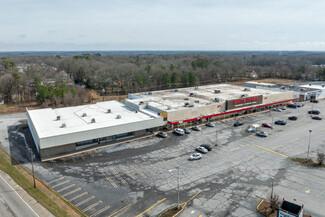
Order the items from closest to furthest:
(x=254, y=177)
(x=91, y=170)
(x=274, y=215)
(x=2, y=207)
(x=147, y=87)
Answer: (x=274, y=215) → (x=2, y=207) → (x=254, y=177) → (x=91, y=170) → (x=147, y=87)

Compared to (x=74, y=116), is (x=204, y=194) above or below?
below

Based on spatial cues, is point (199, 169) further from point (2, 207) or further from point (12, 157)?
point (12, 157)

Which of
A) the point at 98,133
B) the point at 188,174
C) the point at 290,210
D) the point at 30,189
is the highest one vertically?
the point at 98,133

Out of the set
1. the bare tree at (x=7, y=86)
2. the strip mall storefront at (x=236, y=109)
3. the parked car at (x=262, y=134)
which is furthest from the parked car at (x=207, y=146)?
the bare tree at (x=7, y=86)

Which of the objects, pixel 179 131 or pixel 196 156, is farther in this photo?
pixel 179 131

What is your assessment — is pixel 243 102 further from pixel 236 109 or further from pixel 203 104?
pixel 203 104

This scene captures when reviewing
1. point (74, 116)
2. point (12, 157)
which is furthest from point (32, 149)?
point (74, 116)

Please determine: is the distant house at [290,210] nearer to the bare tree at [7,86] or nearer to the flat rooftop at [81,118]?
the flat rooftop at [81,118]

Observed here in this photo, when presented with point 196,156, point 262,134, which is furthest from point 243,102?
point 196,156
